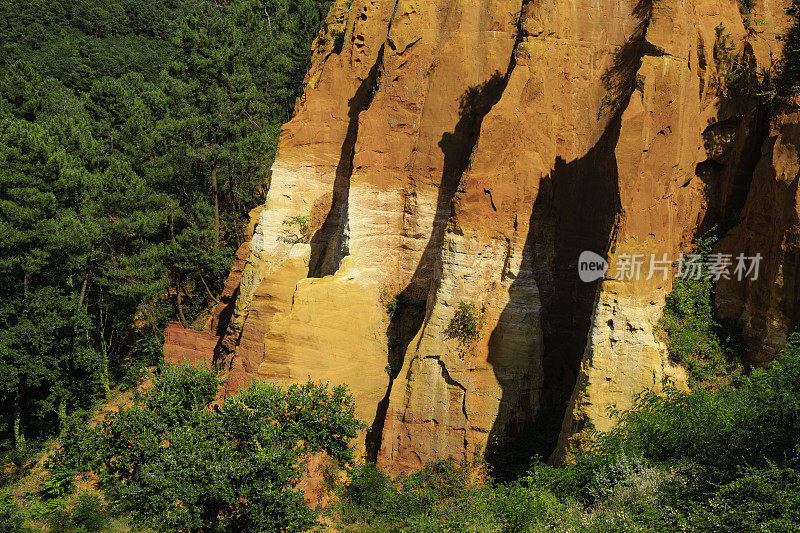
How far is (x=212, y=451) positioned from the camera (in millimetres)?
14016

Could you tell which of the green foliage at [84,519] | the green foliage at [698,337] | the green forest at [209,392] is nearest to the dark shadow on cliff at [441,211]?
the green forest at [209,392]

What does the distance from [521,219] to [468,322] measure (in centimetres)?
298

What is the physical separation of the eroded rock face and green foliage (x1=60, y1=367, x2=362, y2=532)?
281cm

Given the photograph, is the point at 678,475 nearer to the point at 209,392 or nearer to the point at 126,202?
the point at 209,392

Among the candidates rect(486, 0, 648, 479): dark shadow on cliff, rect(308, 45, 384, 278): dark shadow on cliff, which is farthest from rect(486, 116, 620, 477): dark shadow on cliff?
rect(308, 45, 384, 278): dark shadow on cliff

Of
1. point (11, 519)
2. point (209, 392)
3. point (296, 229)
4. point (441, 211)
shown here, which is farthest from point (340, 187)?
point (11, 519)

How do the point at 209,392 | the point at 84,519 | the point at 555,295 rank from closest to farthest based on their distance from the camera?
the point at 209,392 → the point at 555,295 → the point at 84,519

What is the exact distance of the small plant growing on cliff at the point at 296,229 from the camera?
2500 centimetres

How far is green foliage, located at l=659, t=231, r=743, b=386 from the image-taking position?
14.5 m

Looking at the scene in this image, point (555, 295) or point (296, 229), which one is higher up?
point (296, 229)

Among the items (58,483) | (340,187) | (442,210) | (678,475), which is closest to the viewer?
(678,475)

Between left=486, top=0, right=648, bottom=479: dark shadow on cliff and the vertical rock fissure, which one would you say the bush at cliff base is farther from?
the vertical rock fissure

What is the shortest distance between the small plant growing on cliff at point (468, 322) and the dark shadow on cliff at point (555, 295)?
0.46m

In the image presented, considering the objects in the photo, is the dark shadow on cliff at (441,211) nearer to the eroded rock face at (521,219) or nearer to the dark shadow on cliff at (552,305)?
the eroded rock face at (521,219)
